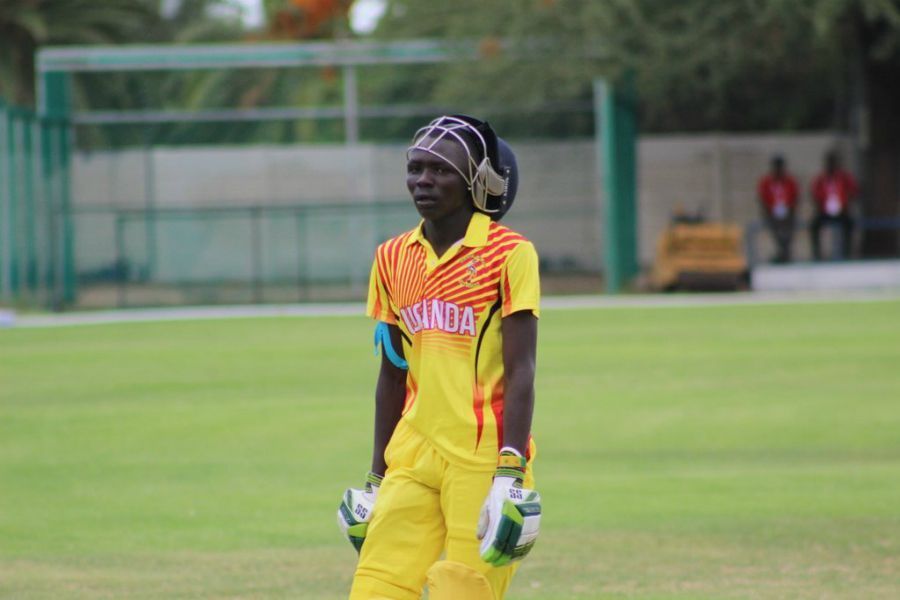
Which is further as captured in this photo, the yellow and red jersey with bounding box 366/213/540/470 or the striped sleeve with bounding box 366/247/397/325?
the striped sleeve with bounding box 366/247/397/325

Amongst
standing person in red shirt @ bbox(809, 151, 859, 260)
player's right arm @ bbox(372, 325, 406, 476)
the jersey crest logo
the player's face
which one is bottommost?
player's right arm @ bbox(372, 325, 406, 476)

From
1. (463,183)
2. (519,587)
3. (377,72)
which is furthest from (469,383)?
(377,72)

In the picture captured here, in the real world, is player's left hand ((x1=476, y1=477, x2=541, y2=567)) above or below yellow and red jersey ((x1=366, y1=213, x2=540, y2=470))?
below

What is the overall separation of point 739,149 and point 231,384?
20.5m

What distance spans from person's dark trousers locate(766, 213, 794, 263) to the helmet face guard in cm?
2519

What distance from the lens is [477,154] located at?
488cm

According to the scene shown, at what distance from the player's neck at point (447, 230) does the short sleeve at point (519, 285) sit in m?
0.20

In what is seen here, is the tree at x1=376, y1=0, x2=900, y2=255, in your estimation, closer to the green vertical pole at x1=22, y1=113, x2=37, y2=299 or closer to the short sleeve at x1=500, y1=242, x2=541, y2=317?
the green vertical pole at x1=22, y1=113, x2=37, y2=299

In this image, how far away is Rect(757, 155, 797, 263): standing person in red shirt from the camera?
29688mm

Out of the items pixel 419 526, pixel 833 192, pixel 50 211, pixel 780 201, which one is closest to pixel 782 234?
pixel 780 201

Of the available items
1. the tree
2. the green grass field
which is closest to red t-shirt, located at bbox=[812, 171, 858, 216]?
the tree

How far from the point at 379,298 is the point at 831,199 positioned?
25236mm

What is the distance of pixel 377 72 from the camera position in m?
43.4

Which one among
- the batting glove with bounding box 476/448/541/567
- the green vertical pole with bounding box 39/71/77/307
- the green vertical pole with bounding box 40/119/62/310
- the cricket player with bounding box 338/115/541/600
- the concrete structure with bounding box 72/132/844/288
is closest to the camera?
the batting glove with bounding box 476/448/541/567
